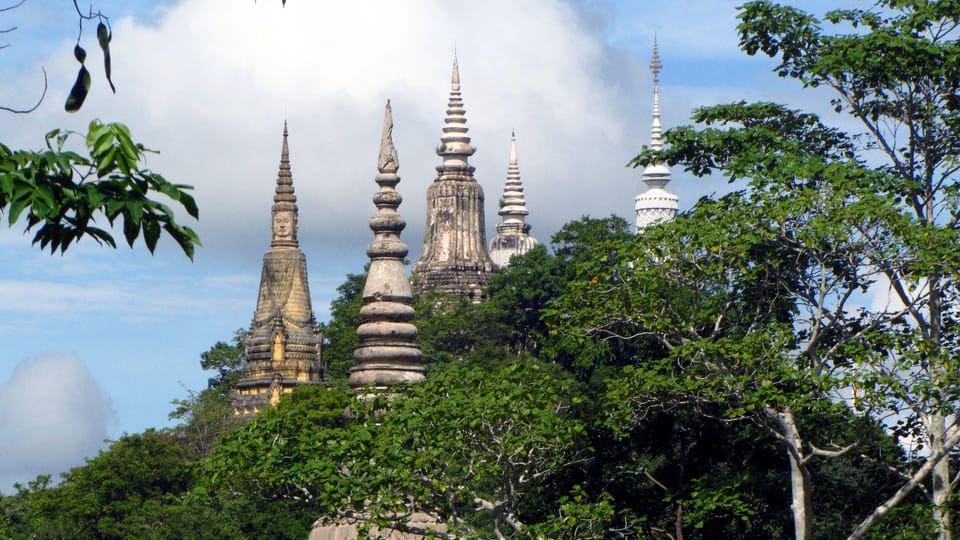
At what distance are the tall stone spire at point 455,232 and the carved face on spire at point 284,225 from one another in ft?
18.2

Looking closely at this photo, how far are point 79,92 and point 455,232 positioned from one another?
71.9 meters

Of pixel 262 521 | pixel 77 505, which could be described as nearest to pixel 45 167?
pixel 262 521

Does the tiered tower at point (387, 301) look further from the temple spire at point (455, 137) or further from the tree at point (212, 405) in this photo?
the temple spire at point (455, 137)

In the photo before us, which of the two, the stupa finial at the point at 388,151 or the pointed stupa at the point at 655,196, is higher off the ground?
the pointed stupa at the point at 655,196

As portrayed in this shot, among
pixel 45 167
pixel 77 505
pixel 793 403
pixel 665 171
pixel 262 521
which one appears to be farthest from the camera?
pixel 665 171

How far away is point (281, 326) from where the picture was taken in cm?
7744

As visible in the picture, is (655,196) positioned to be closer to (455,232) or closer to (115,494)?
(455,232)

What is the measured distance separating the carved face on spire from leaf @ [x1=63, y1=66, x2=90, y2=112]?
71664 millimetres

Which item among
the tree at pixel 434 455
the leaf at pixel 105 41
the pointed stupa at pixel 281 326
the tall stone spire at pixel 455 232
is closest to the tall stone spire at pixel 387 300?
the tree at pixel 434 455

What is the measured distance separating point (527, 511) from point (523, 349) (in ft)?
139

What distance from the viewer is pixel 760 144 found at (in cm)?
2638

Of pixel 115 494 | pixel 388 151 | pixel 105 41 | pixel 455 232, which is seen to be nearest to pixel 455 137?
pixel 455 232

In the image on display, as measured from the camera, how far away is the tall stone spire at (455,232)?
260 feet

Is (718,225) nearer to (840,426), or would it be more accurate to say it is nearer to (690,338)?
(690,338)
